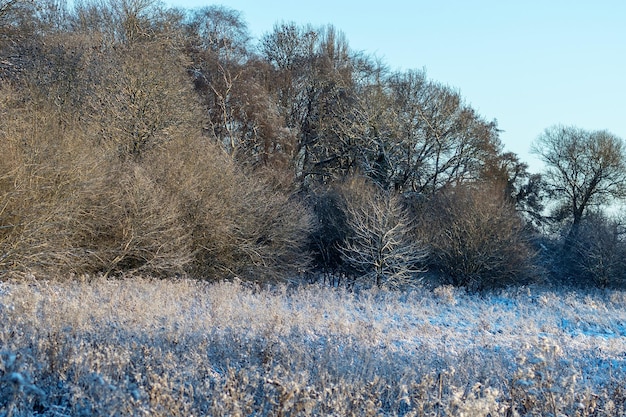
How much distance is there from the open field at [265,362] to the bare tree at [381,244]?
10.2 meters

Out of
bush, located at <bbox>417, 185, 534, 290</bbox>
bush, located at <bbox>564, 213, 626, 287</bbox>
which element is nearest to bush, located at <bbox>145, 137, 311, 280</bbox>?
bush, located at <bbox>417, 185, 534, 290</bbox>

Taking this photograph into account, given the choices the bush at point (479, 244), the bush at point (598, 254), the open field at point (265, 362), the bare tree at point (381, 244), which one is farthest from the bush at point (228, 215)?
the bush at point (598, 254)

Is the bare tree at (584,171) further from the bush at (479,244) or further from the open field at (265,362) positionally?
the open field at (265,362)

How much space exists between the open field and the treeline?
16.1 ft

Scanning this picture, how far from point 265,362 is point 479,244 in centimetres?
1853

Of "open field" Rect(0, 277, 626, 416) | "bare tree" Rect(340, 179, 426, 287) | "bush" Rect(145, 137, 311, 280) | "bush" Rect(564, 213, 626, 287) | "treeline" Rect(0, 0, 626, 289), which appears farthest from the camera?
"bush" Rect(564, 213, 626, 287)

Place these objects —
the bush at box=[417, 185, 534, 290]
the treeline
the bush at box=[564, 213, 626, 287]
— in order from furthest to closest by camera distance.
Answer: the bush at box=[564, 213, 626, 287] < the bush at box=[417, 185, 534, 290] < the treeline

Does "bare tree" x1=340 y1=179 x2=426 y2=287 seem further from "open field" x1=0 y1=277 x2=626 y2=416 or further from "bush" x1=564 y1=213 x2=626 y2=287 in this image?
"open field" x1=0 y1=277 x2=626 y2=416

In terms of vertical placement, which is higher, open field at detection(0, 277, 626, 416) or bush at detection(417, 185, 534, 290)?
bush at detection(417, 185, 534, 290)

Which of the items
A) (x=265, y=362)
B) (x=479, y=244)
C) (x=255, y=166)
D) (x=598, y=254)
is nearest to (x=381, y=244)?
(x=479, y=244)

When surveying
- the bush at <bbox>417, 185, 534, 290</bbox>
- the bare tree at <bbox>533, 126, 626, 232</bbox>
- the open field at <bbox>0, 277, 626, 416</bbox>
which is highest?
the bare tree at <bbox>533, 126, 626, 232</bbox>

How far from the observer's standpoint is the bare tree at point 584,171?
114 ft

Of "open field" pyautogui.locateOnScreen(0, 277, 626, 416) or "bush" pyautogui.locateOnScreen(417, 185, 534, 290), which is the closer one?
"open field" pyautogui.locateOnScreen(0, 277, 626, 416)

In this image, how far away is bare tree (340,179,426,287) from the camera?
2289cm
